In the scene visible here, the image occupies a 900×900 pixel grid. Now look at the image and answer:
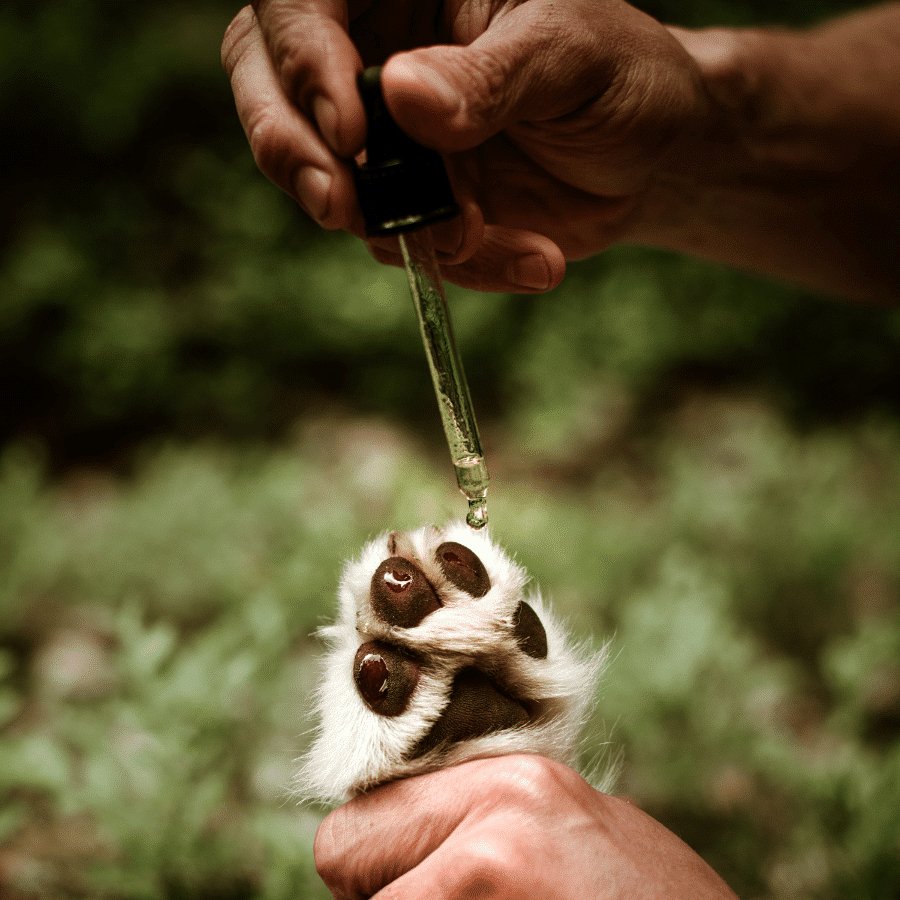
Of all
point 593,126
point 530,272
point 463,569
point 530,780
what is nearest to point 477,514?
point 463,569

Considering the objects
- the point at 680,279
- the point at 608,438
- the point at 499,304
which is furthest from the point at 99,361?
the point at 680,279

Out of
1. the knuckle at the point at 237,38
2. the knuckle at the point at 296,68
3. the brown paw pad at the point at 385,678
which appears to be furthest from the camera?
the knuckle at the point at 237,38

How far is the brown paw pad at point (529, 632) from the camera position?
3.86 feet

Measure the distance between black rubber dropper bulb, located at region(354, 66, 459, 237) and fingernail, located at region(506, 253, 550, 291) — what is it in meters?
0.56

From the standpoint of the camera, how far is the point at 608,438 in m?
4.77

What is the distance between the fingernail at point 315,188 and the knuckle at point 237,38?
35 centimetres

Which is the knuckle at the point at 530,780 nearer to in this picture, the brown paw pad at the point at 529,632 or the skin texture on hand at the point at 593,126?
the brown paw pad at the point at 529,632

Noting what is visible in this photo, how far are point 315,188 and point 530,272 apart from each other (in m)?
0.58

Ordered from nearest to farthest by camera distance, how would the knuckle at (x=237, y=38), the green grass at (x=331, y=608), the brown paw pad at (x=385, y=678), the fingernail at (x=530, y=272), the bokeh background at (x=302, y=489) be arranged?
1. the brown paw pad at (x=385, y=678)
2. the knuckle at (x=237, y=38)
3. the fingernail at (x=530, y=272)
4. the green grass at (x=331, y=608)
5. the bokeh background at (x=302, y=489)

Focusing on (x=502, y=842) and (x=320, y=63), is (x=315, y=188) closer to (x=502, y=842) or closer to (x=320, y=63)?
(x=320, y=63)

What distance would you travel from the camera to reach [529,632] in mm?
1195

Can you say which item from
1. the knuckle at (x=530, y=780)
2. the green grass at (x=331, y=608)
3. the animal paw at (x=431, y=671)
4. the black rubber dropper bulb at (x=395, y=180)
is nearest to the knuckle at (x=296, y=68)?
the black rubber dropper bulb at (x=395, y=180)

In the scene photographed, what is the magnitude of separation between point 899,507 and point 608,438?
1.58m

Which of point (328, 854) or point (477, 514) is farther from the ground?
point (477, 514)
